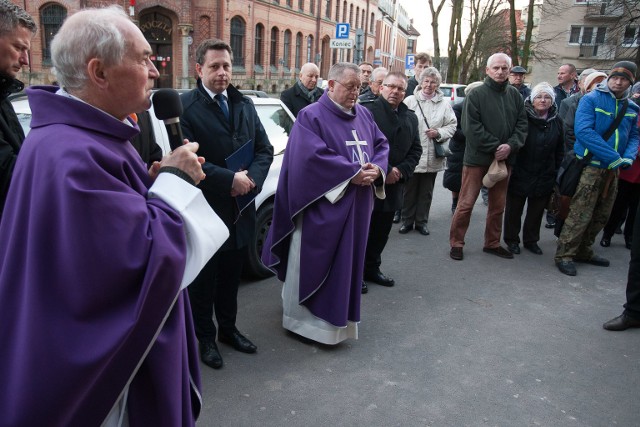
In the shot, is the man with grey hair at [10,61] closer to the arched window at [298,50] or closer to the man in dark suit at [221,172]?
the man in dark suit at [221,172]

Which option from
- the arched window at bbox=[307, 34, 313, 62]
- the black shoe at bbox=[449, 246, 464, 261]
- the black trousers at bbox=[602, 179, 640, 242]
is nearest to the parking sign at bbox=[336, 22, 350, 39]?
the black trousers at bbox=[602, 179, 640, 242]

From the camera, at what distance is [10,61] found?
8.71ft

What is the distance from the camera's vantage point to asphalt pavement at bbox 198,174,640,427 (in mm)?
3160

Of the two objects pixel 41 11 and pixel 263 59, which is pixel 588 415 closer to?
pixel 41 11

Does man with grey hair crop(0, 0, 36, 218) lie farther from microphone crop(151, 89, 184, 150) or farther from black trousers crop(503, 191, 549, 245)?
black trousers crop(503, 191, 549, 245)

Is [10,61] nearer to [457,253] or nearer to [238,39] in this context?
[457,253]

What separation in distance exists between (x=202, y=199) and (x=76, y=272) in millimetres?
449

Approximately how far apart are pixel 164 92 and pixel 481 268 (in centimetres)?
472

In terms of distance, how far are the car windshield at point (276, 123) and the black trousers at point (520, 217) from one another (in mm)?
2886

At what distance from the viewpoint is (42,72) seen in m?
24.0

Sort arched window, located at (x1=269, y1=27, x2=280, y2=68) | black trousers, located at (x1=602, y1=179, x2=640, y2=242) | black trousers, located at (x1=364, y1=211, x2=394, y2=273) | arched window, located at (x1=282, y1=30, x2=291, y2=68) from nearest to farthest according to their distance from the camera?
black trousers, located at (x1=364, y1=211, x2=394, y2=273) < black trousers, located at (x1=602, y1=179, x2=640, y2=242) < arched window, located at (x1=269, y1=27, x2=280, y2=68) < arched window, located at (x1=282, y1=30, x2=291, y2=68)

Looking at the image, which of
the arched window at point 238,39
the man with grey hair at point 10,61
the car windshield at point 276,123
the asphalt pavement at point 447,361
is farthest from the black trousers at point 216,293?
the arched window at point 238,39

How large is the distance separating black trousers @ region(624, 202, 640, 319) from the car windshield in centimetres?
326

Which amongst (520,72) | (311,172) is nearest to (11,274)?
(311,172)
